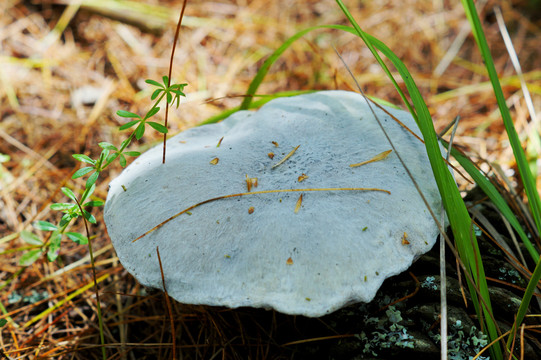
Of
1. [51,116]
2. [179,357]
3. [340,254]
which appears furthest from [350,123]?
[51,116]

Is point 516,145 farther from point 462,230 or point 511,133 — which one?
point 462,230

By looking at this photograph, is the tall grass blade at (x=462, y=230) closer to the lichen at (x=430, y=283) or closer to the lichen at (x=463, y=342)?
the lichen at (x=463, y=342)

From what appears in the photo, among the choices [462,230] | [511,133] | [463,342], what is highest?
[511,133]

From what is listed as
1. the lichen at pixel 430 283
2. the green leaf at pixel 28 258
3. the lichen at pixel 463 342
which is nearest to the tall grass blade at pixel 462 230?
the lichen at pixel 463 342

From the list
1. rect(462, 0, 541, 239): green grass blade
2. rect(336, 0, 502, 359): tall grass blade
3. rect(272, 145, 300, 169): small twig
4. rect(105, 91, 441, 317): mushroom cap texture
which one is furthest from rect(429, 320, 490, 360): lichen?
rect(272, 145, 300, 169): small twig

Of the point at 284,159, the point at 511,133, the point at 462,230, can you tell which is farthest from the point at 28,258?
the point at 511,133

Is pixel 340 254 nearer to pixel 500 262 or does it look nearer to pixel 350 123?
pixel 350 123
